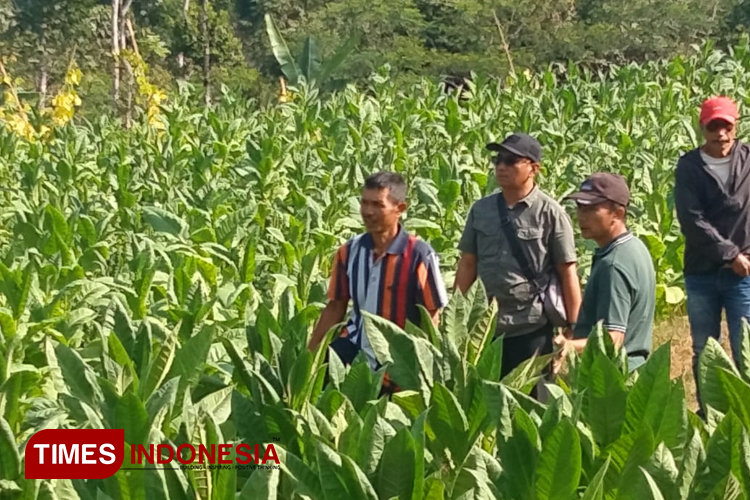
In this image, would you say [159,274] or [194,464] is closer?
[194,464]

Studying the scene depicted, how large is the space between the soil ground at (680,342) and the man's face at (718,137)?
1574mm

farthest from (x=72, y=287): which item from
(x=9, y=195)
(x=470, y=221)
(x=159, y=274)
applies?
(x=9, y=195)

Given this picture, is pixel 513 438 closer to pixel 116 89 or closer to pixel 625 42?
pixel 116 89

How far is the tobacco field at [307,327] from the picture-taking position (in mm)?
2617

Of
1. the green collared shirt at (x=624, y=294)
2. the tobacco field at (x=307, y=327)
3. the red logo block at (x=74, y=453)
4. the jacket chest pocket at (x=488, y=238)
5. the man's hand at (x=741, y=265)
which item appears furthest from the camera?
the man's hand at (x=741, y=265)

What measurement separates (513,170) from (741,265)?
137cm

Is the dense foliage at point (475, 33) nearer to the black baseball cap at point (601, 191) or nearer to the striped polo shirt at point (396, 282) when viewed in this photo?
the striped polo shirt at point (396, 282)

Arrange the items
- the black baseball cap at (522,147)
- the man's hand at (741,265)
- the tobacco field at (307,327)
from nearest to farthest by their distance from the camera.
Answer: the tobacco field at (307,327)
the black baseball cap at (522,147)
the man's hand at (741,265)

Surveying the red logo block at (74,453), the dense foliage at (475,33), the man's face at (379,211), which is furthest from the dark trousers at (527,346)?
the dense foliage at (475,33)

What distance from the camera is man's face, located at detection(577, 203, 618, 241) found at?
4.49 m

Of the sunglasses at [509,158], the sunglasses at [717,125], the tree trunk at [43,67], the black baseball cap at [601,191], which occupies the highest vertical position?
the tree trunk at [43,67]

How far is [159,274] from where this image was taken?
6.44 m

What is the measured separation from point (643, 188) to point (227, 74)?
2501 centimetres

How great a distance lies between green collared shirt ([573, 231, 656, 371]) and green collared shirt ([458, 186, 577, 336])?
1.69ft
